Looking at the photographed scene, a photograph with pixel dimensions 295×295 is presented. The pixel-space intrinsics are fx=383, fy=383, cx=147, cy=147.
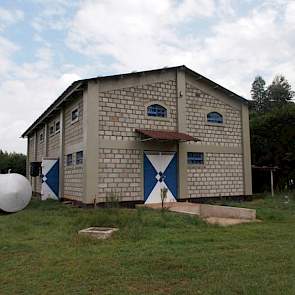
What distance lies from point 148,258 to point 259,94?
45.5 meters

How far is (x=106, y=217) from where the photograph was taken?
33.1 ft

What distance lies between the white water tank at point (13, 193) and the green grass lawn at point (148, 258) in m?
4.19

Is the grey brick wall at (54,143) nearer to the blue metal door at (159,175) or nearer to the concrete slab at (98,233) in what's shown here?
the blue metal door at (159,175)

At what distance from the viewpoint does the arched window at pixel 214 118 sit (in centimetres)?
1720

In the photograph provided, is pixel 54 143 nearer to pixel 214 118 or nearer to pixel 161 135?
pixel 161 135

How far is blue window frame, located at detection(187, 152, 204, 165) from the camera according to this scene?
1638cm

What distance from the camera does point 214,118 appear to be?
57.1ft

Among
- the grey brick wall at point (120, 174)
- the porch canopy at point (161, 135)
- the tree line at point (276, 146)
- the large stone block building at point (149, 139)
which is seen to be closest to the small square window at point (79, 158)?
the large stone block building at point (149, 139)

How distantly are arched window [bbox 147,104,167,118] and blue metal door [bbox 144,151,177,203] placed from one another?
159 centimetres

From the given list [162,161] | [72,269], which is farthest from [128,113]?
[72,269]

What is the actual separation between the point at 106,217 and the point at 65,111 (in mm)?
8716

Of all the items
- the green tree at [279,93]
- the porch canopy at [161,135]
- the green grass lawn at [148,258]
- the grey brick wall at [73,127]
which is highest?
the green tree at [279,93]

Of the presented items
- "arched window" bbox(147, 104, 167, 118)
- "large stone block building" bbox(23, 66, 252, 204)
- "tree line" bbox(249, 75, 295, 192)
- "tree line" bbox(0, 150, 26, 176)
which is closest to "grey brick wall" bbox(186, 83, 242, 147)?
"large stone block building" bbox(23, 66, 252, 204)

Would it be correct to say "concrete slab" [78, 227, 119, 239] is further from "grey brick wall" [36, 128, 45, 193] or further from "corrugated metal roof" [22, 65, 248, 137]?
"grey brick wall" [36, 128, 45, 193]
